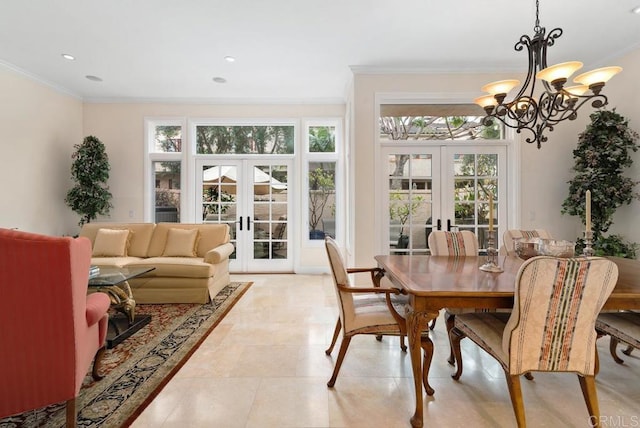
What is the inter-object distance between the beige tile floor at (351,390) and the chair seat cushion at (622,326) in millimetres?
393

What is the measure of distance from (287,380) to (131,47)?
3.92 metres

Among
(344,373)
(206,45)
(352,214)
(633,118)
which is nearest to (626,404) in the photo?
(344,373)

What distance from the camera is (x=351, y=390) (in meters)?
2.03

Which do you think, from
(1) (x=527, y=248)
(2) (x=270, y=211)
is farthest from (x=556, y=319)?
(2) (x=270, y=211)

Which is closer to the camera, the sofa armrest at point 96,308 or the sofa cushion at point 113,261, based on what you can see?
the sofa armrest at point 96,308

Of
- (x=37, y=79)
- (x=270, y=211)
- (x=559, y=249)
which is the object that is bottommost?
(x=559, y=249)

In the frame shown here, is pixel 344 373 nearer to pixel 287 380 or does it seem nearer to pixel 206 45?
pixel 287 380

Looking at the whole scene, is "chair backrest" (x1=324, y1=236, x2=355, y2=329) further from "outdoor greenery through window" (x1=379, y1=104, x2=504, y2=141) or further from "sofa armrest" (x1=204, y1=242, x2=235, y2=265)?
"outdoor greenery through window" (x1=379, y1=104, x2=504, y2=141)

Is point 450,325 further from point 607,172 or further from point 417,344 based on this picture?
point 607,172

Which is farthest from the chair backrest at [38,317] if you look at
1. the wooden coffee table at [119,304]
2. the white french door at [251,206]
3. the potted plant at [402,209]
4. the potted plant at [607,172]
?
the potted plant at [607,172]

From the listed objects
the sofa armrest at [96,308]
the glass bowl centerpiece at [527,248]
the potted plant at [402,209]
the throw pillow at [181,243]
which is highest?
Result: the potted plant at [402,209]

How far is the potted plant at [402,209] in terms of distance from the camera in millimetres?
4191

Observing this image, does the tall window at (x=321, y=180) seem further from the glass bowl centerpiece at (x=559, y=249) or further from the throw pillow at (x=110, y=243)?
the glass bowl centerpiece at (x=559, y=249)

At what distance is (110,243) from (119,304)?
1588 millimetres
